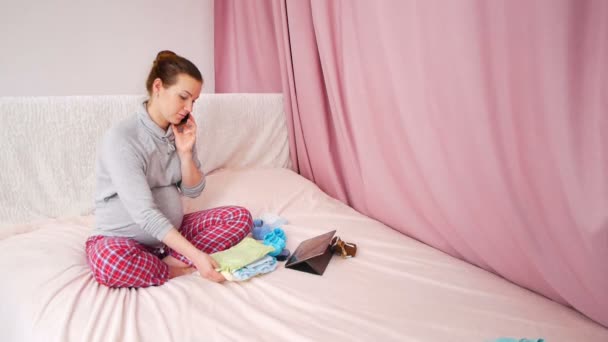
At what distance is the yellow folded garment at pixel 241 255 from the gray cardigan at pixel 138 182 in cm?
16

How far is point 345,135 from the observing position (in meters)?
1.42

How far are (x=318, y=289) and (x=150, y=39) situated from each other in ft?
5.16

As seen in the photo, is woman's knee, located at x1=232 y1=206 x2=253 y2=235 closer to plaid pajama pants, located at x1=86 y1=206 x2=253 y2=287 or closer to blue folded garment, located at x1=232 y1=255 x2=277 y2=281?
plaid pajama pants, located at x1=86 y1=206 x2=253 y2=287

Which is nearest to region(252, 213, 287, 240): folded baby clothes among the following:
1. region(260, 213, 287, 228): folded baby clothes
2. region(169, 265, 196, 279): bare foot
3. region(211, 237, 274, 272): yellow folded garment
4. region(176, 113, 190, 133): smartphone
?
region(260, 213, 287, 228): folded baby clothes

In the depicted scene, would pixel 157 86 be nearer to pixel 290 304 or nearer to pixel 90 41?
pixel 290 304

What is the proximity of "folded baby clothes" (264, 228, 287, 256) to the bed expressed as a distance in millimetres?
38

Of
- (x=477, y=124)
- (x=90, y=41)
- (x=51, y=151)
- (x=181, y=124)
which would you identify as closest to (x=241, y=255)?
(x=181, y=124)

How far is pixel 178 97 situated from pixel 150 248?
1.46ft

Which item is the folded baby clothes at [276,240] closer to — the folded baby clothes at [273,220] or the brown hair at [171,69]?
the folded baby clothes at [273,220]

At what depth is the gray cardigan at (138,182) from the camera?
92cm

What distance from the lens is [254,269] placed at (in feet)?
3.18

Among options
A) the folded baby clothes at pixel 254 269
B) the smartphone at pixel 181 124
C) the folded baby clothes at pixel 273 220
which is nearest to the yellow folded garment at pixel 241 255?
the folded baby clothes at pixel 254 269

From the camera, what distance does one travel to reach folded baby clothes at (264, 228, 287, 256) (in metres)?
1.08

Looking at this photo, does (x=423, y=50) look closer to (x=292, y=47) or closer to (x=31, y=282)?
(x=292, y=47)
